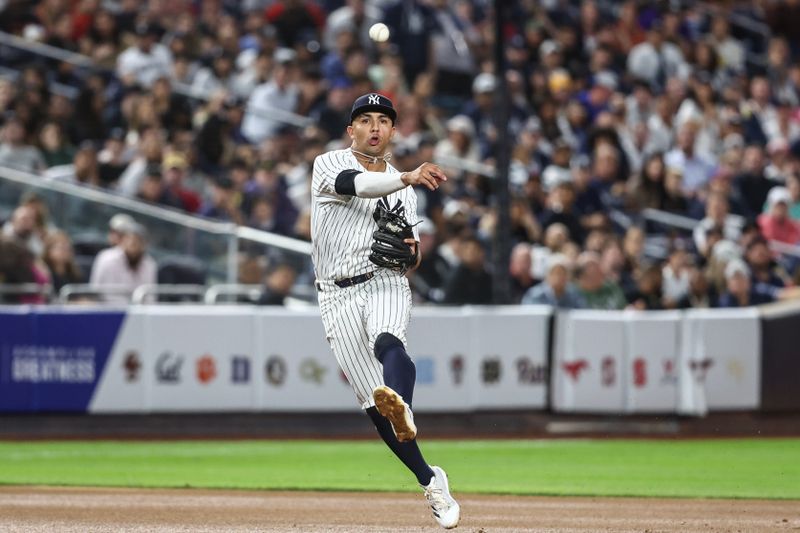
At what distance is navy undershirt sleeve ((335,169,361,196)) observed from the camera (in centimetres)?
733

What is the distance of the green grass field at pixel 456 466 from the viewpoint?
422 inches

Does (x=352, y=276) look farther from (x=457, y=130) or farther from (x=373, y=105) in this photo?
(x=457, y=130)

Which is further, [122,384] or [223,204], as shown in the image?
[223,204]

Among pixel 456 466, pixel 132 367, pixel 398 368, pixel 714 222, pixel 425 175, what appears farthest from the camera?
pixel 714 222

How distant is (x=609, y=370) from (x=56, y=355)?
514 cm

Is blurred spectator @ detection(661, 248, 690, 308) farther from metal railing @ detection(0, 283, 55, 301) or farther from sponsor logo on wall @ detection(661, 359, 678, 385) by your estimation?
metal railing @ detection(0, 283, 55, 301)

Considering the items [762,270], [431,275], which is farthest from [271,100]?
[762,270]

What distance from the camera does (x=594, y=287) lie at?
15648mm

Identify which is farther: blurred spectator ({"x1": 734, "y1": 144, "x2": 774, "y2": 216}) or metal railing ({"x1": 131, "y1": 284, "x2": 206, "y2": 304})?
blurred spectator ({"x1": 734, "y1": 144, "x2": 774, "y2": 216})

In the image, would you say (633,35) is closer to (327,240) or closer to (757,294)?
(757,294)

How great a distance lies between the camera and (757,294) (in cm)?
1633

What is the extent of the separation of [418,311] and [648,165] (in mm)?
4270

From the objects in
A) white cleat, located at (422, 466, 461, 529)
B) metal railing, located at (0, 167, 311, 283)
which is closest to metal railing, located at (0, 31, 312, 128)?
metal railing, located at (0, 167, 311, 283)

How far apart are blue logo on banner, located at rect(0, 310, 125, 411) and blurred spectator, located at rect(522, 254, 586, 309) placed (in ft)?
13.1
